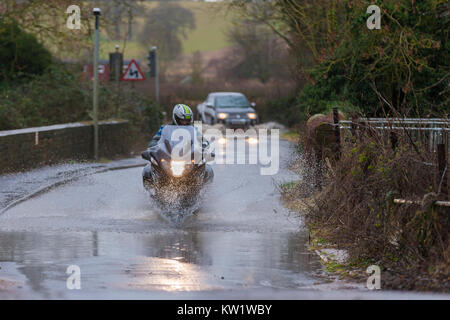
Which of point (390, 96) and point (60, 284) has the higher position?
point (390, 96)

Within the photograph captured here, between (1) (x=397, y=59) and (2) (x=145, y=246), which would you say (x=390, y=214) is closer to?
(2) (x=145, y=246)

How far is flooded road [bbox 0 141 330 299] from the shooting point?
874cm

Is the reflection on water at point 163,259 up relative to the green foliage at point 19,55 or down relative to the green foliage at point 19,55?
down

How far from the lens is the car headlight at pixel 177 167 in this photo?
43.9 feet

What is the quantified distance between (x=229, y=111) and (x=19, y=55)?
11248 millimetres

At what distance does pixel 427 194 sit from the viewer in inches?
362

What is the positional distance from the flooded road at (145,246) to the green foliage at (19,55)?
13.6m

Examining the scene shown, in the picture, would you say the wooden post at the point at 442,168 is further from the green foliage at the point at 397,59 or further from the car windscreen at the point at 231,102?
the car windscreen at the point at 231,102

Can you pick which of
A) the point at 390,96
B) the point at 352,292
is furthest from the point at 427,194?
the point at 390,96

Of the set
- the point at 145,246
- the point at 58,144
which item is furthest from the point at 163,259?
the point at 58,144

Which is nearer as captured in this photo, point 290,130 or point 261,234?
point 261,234

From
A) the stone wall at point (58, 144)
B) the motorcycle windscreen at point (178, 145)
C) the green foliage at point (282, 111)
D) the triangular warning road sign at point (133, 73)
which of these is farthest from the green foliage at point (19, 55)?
the motorcycle windscreen at point (178, 145)
